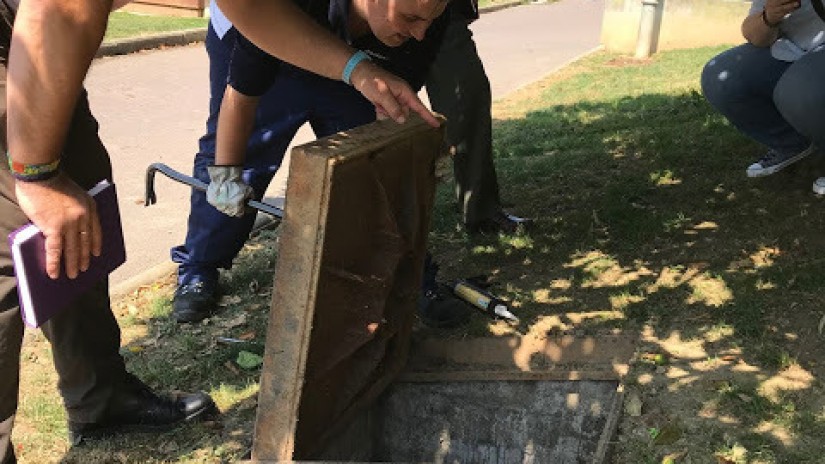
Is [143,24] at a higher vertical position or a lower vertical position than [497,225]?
lower

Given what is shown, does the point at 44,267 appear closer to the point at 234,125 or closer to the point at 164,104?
the point at 234,125

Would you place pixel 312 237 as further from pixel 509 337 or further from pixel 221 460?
pixel 509 337

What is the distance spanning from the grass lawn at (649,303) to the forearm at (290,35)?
1.34 metres

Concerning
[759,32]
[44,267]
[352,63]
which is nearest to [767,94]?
[759,32]

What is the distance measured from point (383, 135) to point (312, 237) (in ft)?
1.58

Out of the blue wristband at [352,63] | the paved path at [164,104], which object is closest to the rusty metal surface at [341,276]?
the blue wristband at [352,63]

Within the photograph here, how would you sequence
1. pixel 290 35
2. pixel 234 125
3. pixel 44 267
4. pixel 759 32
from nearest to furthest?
pixel 44 267, pixel 290 35, pixel 234 125, pixel 759 32

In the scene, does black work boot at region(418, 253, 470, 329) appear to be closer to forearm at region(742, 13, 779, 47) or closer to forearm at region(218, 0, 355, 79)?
forearm at region(218, 0, 355, 79)

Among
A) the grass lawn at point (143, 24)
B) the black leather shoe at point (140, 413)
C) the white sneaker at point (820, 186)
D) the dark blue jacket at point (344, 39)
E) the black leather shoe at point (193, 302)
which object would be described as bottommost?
the grass lawn at point (143, 24)

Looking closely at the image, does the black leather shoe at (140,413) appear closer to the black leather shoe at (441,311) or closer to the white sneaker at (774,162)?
the black leather shoe at (441,311)

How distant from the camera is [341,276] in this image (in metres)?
2.40

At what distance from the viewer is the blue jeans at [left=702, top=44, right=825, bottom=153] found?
389 centimetres

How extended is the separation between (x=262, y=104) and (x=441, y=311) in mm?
1122

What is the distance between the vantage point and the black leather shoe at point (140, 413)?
2982 mm
